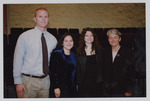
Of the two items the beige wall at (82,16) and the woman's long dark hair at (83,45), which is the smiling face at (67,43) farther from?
the beige wall at (82,16)

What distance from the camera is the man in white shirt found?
1523 millimetres

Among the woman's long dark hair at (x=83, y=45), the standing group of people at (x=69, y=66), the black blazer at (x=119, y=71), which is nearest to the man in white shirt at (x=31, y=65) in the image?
the standing group of people at (x=69, y=66)

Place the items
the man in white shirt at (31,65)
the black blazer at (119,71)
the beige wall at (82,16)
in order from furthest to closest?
1. the beige wall at (82,16)
2. the black blazer at (119,71)
3. the man in white shirt at (31,65)

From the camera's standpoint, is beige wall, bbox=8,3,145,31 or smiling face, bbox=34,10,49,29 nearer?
smiling face, bbox=34,10,49,29

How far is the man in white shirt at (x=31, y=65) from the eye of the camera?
5.00 feet

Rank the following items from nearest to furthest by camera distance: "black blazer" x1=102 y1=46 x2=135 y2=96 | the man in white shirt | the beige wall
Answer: the man in white shirt < "black blazer" x1=102 y1=46 x2=135 y2=96 < the beige wall

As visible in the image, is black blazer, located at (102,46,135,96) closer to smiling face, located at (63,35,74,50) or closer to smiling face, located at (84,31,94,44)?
smiling face, located at (84,31,94,44)

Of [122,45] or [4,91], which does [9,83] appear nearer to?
[4,91]

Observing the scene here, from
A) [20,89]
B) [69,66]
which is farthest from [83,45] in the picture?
[20,89]

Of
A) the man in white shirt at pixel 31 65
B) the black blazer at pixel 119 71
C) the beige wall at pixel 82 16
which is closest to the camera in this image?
the man in white shirt at pixel 31 65

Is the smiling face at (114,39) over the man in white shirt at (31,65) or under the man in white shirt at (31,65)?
over

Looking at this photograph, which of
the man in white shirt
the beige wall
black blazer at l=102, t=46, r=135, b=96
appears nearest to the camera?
the man in white shirt

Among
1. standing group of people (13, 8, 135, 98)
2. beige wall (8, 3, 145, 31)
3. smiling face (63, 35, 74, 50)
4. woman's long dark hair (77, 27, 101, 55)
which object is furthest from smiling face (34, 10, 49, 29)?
beige wall (8, 3, 145, 31)

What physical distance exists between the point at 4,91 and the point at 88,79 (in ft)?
3.01
